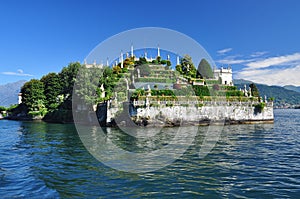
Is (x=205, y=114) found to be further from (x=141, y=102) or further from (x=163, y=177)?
(x=163, y=177)

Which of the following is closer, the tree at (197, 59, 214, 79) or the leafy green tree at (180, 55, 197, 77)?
the tree at (197, 59, 214, 79)

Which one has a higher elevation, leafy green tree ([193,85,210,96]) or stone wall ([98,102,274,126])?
leafy green tree ([193,85,210,96])

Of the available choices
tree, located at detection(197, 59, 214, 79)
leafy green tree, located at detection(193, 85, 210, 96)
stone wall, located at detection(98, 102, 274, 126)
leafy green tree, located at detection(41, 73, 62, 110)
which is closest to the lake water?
stone wall, located at detection(98, 102, 274, 126)

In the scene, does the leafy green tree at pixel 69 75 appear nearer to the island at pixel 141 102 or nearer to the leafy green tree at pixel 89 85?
Answer: the island at pixel 141 102

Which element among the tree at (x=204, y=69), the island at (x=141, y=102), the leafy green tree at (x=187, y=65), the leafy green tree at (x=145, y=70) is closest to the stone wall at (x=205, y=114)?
the island at (x=141, y=102)

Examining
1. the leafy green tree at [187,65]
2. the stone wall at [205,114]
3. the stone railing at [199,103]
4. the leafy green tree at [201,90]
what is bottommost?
the stone wall at [205,114]

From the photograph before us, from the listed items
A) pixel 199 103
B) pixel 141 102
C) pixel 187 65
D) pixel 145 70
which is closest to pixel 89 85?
pixel 141 102

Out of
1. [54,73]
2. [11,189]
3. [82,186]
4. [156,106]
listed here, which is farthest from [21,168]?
[54,73]

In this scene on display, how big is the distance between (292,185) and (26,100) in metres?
76.4

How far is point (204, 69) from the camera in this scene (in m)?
78.5

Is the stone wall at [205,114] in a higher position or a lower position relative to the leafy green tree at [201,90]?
lower

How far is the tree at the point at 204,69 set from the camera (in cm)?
7781

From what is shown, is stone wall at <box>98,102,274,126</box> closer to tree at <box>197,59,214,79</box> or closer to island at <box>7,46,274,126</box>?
island at <box>7,46,274,126</box>

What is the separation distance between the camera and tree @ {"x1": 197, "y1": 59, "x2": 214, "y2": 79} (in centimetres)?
7781
